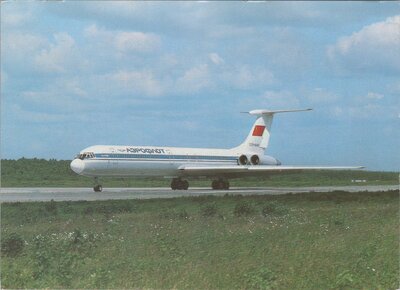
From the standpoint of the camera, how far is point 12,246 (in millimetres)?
13477

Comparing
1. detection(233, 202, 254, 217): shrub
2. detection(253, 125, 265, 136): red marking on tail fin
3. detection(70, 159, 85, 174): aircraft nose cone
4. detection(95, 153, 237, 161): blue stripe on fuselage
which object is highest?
detection(253, 125, 265, 136): red marking on tail fin

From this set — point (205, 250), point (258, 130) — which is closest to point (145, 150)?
point (258, 130)

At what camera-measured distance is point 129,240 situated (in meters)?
14.6

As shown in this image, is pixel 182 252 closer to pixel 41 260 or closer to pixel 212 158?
pixel 41 260

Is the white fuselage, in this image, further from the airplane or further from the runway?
the runway

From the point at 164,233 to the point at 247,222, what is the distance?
3689 mm

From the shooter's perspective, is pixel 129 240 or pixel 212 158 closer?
pixel 129 240

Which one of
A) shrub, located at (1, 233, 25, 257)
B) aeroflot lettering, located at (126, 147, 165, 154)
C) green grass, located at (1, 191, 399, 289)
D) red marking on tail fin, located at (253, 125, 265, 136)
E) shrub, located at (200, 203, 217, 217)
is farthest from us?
red marking on tail fin, located at (253, 125, 265, 136)

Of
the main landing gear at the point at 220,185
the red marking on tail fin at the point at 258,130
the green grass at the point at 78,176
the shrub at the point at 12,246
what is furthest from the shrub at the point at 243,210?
the green grass at the point at 78,176

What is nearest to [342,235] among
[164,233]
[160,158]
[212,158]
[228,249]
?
[228,249]

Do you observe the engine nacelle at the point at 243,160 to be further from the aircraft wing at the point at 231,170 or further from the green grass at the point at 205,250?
the green grass at the point at 205,250

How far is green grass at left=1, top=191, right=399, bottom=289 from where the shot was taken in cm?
1095

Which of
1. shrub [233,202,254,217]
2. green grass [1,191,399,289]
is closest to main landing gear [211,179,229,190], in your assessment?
shrub [233,202,254,217]

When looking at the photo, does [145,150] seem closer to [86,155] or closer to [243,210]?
[86,155]
